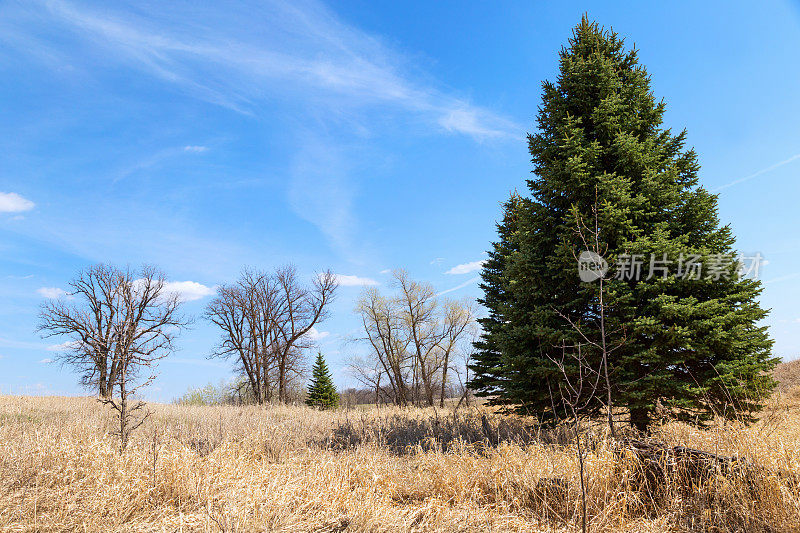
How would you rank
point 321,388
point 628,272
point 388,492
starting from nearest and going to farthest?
point 388,492, point 628,272, point 321,388

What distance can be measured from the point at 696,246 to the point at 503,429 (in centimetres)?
580

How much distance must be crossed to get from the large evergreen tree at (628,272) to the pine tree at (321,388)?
2605 centimetres

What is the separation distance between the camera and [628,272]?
8.23m

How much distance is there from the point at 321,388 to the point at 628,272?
2960cm

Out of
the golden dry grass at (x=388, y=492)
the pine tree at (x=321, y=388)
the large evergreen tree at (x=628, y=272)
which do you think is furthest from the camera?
the pine tree at (x=321, y=388)

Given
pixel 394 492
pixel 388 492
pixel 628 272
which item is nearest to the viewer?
pixel 388 492

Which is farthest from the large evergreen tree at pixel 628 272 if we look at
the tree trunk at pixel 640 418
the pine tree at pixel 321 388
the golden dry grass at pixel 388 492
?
the pine tree at pixel 321 388

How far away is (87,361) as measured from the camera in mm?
25750

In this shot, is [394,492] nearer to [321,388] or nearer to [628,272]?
[628,272]

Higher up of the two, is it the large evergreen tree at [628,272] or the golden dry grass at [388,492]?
the large evergreen tree at [628,272]

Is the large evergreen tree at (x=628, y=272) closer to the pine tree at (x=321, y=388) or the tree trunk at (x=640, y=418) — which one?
the tree trunk at (x=640, y=418)

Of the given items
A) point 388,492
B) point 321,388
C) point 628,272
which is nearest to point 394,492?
point 388,492

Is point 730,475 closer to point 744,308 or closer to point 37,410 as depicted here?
point 744,308

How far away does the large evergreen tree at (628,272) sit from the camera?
7.90 meters
